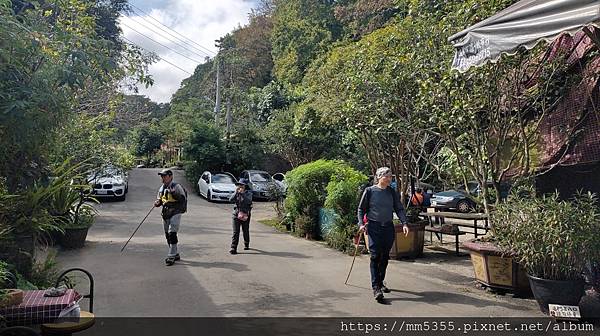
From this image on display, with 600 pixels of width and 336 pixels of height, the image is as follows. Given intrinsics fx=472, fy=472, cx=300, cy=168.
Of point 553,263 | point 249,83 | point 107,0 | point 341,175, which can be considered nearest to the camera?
point 553,263

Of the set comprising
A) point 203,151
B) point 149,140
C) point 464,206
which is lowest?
point 464,206

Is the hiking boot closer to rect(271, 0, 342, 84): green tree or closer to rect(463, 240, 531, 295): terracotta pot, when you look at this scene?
rect(463, 240, 531, 295): terracotta pot

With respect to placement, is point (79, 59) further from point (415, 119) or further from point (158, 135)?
point (158, 135)

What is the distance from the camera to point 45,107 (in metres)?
5.57

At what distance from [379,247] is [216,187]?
1611 centimetres

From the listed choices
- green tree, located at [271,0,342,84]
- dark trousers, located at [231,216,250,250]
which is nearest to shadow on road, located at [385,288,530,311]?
dark trousers, located at [231,216,250,250]

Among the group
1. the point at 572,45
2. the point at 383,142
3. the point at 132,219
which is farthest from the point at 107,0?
the point at 572,45

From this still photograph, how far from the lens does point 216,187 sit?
2173 cm

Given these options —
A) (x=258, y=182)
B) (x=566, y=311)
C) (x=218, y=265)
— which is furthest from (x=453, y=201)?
(x=566, y=311)

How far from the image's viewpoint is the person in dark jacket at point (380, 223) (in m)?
6.37

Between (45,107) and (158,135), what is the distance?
37175 millimetres

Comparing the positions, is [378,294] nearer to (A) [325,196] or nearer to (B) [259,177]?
(A) [325,196]

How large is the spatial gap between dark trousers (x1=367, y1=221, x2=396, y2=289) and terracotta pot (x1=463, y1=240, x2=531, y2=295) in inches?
50.8

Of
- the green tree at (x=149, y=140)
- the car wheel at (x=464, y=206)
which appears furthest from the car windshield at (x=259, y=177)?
the green tree at (x=149, y=140)
